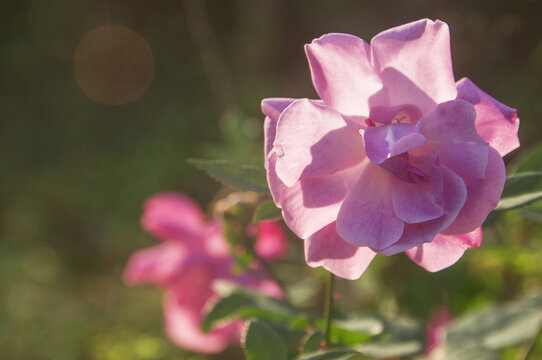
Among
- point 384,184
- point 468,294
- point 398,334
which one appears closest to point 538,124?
point 468,294

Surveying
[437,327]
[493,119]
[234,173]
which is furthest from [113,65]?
[493,119]

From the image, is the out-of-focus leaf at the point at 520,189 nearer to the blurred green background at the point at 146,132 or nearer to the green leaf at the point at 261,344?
the green leaf at the point at 261,344

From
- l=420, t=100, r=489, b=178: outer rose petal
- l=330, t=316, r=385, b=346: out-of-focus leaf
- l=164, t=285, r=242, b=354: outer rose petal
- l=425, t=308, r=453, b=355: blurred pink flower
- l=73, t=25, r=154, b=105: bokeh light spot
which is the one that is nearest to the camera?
l=420, t=100, r=489, b=178: outer rose petal

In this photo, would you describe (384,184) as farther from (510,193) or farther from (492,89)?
(492,89)

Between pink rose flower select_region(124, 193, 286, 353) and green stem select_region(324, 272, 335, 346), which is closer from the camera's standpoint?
green stem select_region(324, 272, 335, 346)

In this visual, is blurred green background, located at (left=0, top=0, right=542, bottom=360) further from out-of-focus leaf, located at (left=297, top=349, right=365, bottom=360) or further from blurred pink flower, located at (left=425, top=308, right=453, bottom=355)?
out-of-focus leaf, located at (left=297, top=349, right=365, bottom=360)

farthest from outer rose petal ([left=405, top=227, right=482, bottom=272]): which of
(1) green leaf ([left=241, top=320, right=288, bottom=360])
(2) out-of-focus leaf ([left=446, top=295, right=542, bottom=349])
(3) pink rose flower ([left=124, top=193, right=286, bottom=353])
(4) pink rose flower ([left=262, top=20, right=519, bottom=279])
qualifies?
(3) pink rose flower ([left=124, top=193, right=286, bottom=353])

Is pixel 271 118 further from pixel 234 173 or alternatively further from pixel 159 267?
pixel 159 267
